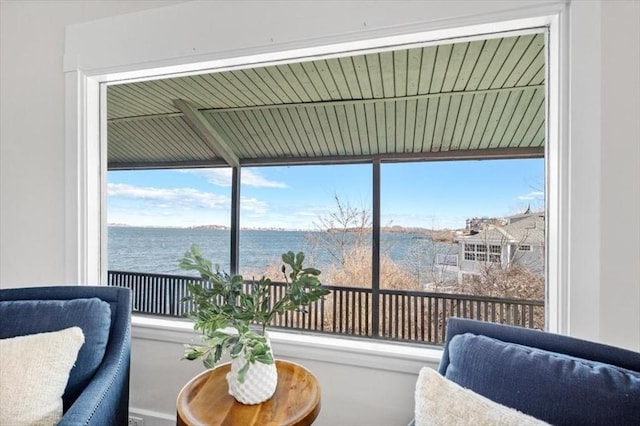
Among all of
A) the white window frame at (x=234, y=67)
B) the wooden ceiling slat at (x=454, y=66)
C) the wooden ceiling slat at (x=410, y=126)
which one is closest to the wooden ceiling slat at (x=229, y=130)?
the white window frame at (x=234, y=67)

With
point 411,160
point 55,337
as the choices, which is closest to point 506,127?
point 411,160

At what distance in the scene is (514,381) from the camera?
0.83 m

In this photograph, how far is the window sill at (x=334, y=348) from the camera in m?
1.40

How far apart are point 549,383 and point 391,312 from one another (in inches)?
35.8

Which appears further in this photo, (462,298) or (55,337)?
(462,298)

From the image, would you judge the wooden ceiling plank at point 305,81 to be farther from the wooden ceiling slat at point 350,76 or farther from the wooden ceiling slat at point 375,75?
the wooden ceiling slat at point 375,75

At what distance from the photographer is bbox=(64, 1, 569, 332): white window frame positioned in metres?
1.22

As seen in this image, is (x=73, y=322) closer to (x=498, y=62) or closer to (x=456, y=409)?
(x=456, y=409)

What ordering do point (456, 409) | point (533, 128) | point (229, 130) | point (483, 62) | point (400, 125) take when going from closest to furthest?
point (456, 409) → point (533, 128) → point (483, 62) → point (400, 125) → point (229, 130)

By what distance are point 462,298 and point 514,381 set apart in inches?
30.1

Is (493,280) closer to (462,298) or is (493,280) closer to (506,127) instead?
(462,298)

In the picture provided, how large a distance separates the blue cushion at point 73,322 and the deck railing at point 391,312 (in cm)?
35

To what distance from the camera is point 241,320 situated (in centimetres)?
109

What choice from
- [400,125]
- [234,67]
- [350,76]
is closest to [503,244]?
[400,125]
